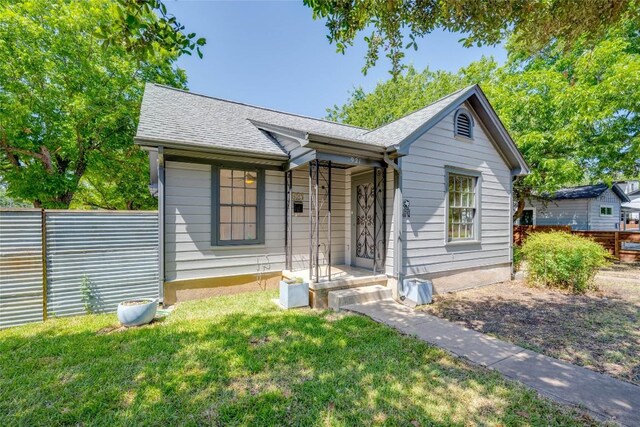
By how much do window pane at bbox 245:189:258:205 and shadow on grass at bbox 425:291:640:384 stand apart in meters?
4.48

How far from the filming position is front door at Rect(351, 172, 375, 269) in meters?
7.07

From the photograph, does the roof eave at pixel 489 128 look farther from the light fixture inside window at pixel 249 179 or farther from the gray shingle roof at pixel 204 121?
the light fixture inside window at pixel 249 179

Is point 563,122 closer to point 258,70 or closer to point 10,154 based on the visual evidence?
point 258,70

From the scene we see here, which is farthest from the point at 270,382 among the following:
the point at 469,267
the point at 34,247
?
the point at 469,267

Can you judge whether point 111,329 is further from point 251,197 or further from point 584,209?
point 584,209

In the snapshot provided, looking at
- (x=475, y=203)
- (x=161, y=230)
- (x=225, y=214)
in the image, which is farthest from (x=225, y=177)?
(x=475, y=203)

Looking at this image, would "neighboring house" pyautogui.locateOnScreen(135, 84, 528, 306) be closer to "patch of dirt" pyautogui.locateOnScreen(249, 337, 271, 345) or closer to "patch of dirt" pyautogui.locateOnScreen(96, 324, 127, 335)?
"patch of dirt" pyautogui.locateOnScreen(96, 324, 127, 335)

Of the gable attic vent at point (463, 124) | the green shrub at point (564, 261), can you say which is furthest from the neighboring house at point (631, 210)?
the gable attic vent at point (463, 124)

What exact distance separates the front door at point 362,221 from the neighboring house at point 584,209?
47.9 ft

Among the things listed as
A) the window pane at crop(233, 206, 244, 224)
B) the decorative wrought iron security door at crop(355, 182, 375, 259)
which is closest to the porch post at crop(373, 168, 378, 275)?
the decorative wrought iron security door at crop(355, 182, 375, 259)

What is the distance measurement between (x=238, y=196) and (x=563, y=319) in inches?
268

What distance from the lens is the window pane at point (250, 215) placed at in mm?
6678

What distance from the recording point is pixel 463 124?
7.39m

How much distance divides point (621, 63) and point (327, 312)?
488 inches
